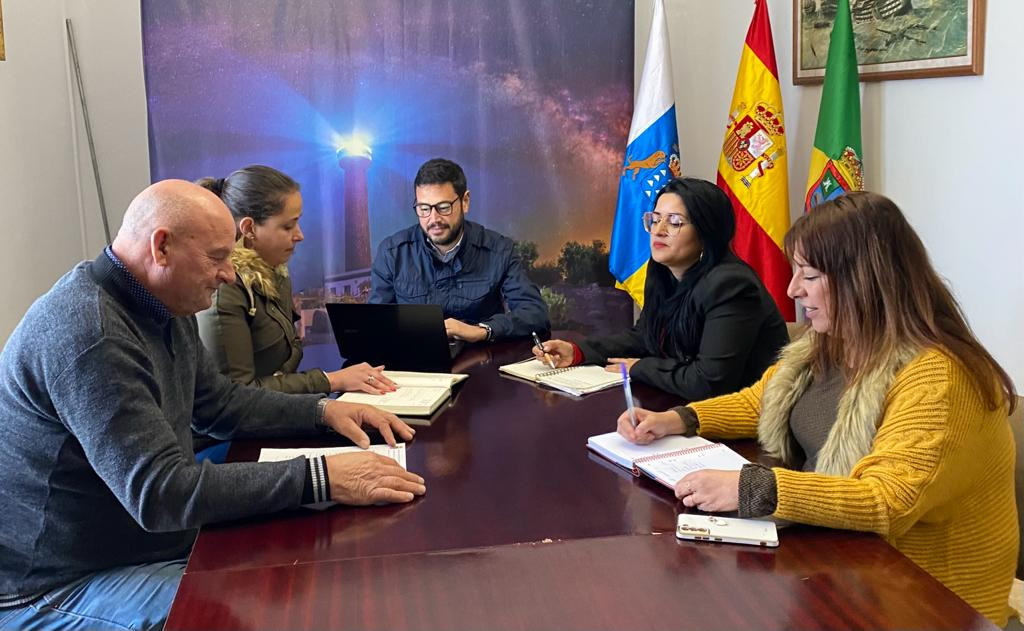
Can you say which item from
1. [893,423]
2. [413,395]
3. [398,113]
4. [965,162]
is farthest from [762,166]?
[893,423]

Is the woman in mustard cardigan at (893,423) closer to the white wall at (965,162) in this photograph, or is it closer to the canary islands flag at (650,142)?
the white wall at (965,162)

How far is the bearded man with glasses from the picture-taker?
10.2ft

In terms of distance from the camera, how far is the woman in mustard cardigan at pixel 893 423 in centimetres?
134

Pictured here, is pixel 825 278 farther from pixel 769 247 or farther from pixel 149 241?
pixel 769 247

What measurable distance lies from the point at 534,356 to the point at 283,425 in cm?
95

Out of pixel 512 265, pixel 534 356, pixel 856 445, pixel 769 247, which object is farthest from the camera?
pixel 769 247

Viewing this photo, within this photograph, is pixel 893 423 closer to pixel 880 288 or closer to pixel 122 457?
pixel 880 288

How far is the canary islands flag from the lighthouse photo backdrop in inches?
6.6

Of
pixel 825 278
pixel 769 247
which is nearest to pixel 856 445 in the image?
pixel 825 278

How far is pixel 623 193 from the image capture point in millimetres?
3963

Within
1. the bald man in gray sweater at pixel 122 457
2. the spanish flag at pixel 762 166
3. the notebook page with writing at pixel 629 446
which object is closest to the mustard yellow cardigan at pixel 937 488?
the notebook page with writing at pixel 629 446

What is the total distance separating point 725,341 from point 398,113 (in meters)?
2.22

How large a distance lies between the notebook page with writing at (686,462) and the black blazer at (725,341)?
50 centimetres

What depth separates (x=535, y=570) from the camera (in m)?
1.22
